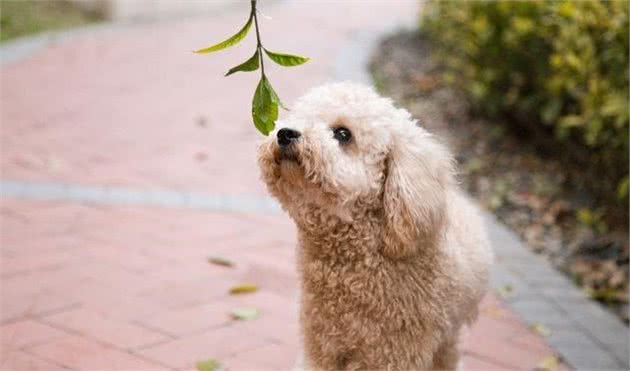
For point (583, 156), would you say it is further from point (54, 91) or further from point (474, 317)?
point (54, 91)

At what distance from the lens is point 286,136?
270 centimetres

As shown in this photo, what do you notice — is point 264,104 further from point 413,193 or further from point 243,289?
point 243,289

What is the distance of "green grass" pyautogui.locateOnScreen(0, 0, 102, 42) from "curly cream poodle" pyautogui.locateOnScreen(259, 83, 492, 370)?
7.55 metres

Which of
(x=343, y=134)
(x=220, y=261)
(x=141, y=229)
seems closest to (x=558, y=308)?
(x=220, y=261)

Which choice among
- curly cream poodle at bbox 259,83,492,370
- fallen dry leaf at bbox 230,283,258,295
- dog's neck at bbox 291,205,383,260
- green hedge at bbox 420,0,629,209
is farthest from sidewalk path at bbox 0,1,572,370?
green hedge at bbox 420,0,629,209

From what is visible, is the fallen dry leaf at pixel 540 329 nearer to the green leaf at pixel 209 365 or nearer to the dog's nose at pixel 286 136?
the green leaf at pixel 209 365

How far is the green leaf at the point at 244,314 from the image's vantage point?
4109mm

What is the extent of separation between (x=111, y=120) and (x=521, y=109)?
3.30 m

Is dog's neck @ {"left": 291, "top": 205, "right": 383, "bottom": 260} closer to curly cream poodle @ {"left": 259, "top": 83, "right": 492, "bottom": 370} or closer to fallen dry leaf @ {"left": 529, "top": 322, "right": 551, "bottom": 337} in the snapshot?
curly cream poodle @ {"left": 259, "top": 83, "right": 492, "bottom": 370}

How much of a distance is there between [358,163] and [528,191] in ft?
12.4

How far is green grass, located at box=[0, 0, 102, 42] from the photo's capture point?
10250 millimetres

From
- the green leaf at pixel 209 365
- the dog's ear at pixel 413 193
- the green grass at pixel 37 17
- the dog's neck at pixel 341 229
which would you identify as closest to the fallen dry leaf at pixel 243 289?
the green leaf at pixel 209 365

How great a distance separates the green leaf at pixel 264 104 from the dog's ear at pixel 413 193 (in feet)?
2.51

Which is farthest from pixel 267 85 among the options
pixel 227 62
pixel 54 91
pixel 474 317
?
pixel 227 62
